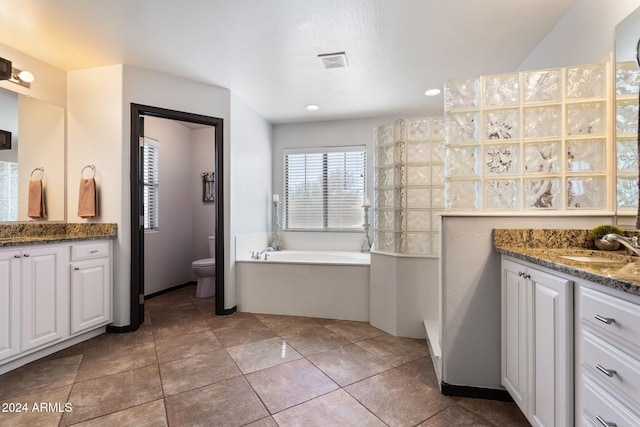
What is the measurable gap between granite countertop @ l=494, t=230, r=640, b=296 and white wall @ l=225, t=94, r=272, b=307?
101 inches

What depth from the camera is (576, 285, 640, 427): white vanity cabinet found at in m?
0.77

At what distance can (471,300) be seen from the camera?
1.73 m

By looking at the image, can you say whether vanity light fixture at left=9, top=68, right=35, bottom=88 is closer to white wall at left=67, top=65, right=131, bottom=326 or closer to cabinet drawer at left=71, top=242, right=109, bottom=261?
white wall at left=67, top=65, right=131, bottom=326

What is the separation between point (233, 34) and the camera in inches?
85.4

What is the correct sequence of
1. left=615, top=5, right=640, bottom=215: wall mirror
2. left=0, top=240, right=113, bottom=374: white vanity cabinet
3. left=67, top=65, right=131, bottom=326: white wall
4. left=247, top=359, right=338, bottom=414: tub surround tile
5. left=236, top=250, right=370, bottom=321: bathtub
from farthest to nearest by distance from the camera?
1. left=236, top=250, right=370, bottom=321: bathtub
2. left=67, top=65, right=131, bottom=326: white wall
3. left=0, top=240, right=113, bottom=374: white vanity cabinet
4. left=247, top=359, right=338, bottom=414: tub surround tile
5. left=615, top=5, right=640, bottom=215: wall mirror

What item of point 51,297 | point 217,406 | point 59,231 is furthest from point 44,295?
point 217,406

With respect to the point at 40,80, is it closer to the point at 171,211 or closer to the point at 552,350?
the point at 171,211

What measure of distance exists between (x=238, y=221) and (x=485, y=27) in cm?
288

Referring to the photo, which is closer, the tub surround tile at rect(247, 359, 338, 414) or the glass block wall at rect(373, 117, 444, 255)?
the tub surround tile at rect(247, 359, 338, 414)

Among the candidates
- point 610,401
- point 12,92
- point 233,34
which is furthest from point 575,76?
point 12,92

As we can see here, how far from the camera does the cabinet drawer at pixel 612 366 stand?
0.76 meters

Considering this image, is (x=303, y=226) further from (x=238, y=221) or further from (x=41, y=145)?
(x=41, y=145)


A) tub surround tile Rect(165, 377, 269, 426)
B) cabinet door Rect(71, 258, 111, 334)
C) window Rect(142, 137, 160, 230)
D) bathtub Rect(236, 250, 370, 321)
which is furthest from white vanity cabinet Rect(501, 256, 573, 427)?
window Rect(142, 137, 160, 230)

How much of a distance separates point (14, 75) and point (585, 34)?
165 inches
